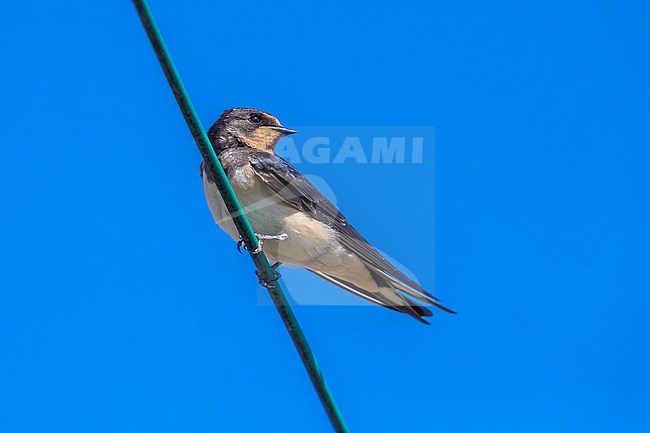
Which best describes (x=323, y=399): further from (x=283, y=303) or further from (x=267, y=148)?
(x=267, y=148)

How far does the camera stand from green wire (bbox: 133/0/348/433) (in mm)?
3582

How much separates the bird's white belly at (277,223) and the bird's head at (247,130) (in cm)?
59

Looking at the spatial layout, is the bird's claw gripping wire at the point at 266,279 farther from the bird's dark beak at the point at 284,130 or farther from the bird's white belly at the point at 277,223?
the bird's dark beak at the point at 284,130

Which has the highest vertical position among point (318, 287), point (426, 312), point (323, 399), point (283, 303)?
point (318, 287)

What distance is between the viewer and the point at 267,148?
23.2 ft

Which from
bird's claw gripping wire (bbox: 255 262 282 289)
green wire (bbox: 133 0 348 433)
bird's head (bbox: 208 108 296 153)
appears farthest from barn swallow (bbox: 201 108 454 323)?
green wire (bbox: 133 0 348 433)

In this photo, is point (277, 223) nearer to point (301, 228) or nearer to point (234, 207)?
point (301, 228)

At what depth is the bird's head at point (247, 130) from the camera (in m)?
7.00

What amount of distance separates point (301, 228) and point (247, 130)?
0.96 metres

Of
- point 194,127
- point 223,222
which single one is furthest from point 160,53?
point 223,222

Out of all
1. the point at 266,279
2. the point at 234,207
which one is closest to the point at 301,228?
the point at 266,279

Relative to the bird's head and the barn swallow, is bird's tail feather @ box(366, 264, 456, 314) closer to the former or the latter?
the barn swallow

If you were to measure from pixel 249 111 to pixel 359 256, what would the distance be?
134 cm

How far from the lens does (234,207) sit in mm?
4496
